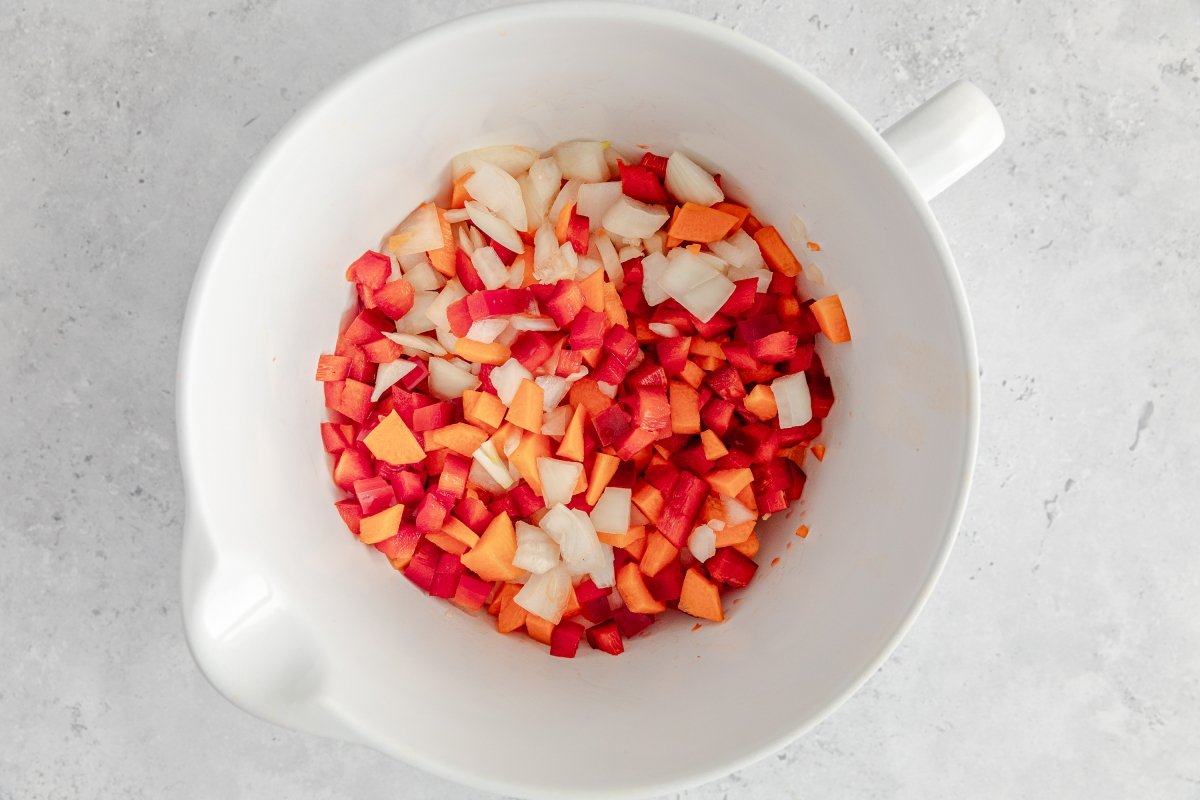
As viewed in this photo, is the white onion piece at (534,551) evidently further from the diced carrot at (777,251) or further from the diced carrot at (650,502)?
the diced carrot at (777,251)

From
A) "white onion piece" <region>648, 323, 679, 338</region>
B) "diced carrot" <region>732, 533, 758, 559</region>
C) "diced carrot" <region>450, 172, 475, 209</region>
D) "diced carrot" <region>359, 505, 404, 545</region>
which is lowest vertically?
"diced carrot" <region>732, 533, 758, 559</region>

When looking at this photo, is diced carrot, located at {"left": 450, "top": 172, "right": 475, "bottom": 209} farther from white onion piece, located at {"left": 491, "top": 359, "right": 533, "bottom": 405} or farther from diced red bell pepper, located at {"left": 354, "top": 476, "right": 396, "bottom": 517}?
diced red bell pepper, located at {"left": 354, "top": 476, "right": 396, "bottom": 517}

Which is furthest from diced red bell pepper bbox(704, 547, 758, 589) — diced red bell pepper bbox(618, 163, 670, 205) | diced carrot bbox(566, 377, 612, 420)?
diced red bell pepper bbox(618, 163, 670, 205)

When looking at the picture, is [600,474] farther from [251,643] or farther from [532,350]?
[251,643]

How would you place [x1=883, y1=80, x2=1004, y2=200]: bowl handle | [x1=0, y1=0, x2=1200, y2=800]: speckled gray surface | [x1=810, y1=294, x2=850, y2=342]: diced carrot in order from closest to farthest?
[x1=883, y1=80, x2=1004, y2=200]: bowl handle, [x1=810, y1=294, x2=850, y2=342]: diced carrot, [x1=0, y1=0, x2=1200, y2=800]: speckled gray surface

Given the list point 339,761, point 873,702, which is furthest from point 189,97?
point 873,702

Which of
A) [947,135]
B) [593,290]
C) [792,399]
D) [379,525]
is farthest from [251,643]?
[947,135]
